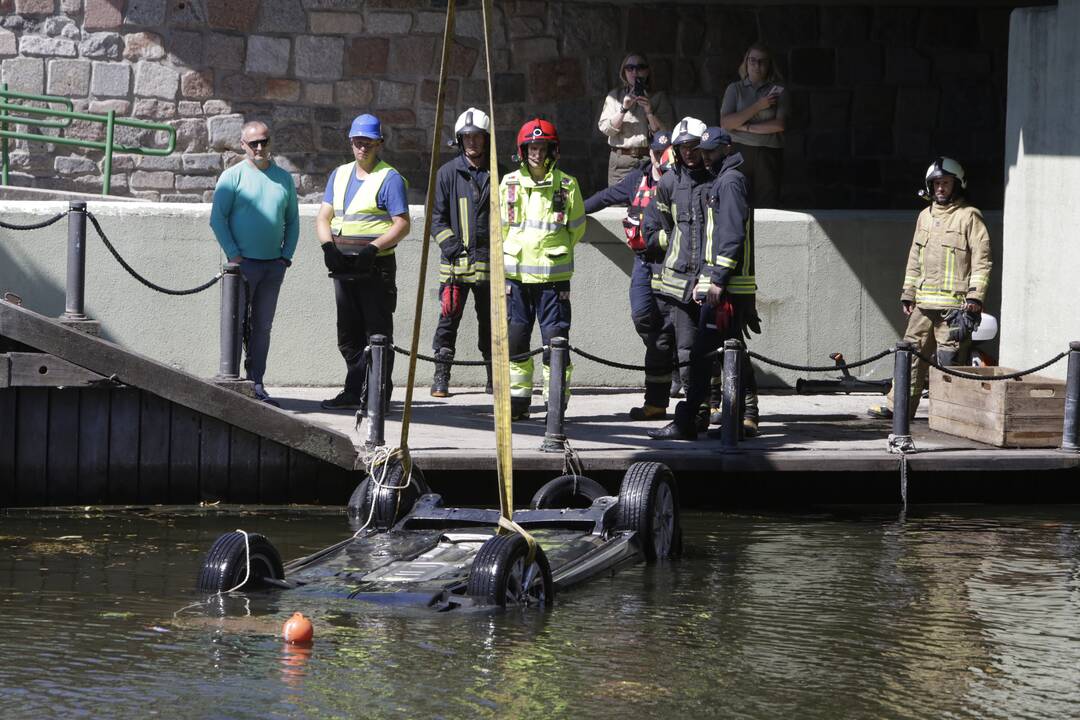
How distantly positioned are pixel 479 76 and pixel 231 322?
22.4 feet

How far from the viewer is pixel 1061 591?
9.86 meters

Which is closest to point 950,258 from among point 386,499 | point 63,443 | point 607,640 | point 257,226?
point 386,499

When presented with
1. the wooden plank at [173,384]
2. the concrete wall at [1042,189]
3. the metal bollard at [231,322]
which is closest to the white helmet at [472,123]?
the metal bollard at [231,322]

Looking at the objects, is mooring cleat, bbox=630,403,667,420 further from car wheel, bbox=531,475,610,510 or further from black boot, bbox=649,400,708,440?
car wheel, bbox=531,475,610,510

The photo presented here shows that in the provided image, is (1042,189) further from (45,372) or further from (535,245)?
(45,372)

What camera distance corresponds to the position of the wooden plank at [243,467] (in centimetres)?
1245

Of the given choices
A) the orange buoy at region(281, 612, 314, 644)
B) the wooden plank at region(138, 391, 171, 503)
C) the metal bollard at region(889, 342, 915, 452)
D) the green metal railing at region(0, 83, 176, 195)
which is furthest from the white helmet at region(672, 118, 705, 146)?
the green metal railing at region(0, 83, 176, 195)

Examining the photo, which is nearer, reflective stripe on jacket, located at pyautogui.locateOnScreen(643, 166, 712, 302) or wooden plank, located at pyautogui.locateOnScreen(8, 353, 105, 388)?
wooden plank, located at pyautogui.locateOnScreen(8, 353, 105, 388)

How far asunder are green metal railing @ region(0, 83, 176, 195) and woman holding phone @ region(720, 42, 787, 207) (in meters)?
5.80

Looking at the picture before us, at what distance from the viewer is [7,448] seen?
12.3m

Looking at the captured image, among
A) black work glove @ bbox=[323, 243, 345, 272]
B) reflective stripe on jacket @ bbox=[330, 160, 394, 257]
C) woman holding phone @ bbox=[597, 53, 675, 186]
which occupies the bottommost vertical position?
black work glove @ bbox=[323, 243, 345, 272]

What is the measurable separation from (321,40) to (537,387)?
5185 millimetres

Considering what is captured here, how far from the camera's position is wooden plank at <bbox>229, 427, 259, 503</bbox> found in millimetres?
A: 12453

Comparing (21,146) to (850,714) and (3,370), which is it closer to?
(3,370)
